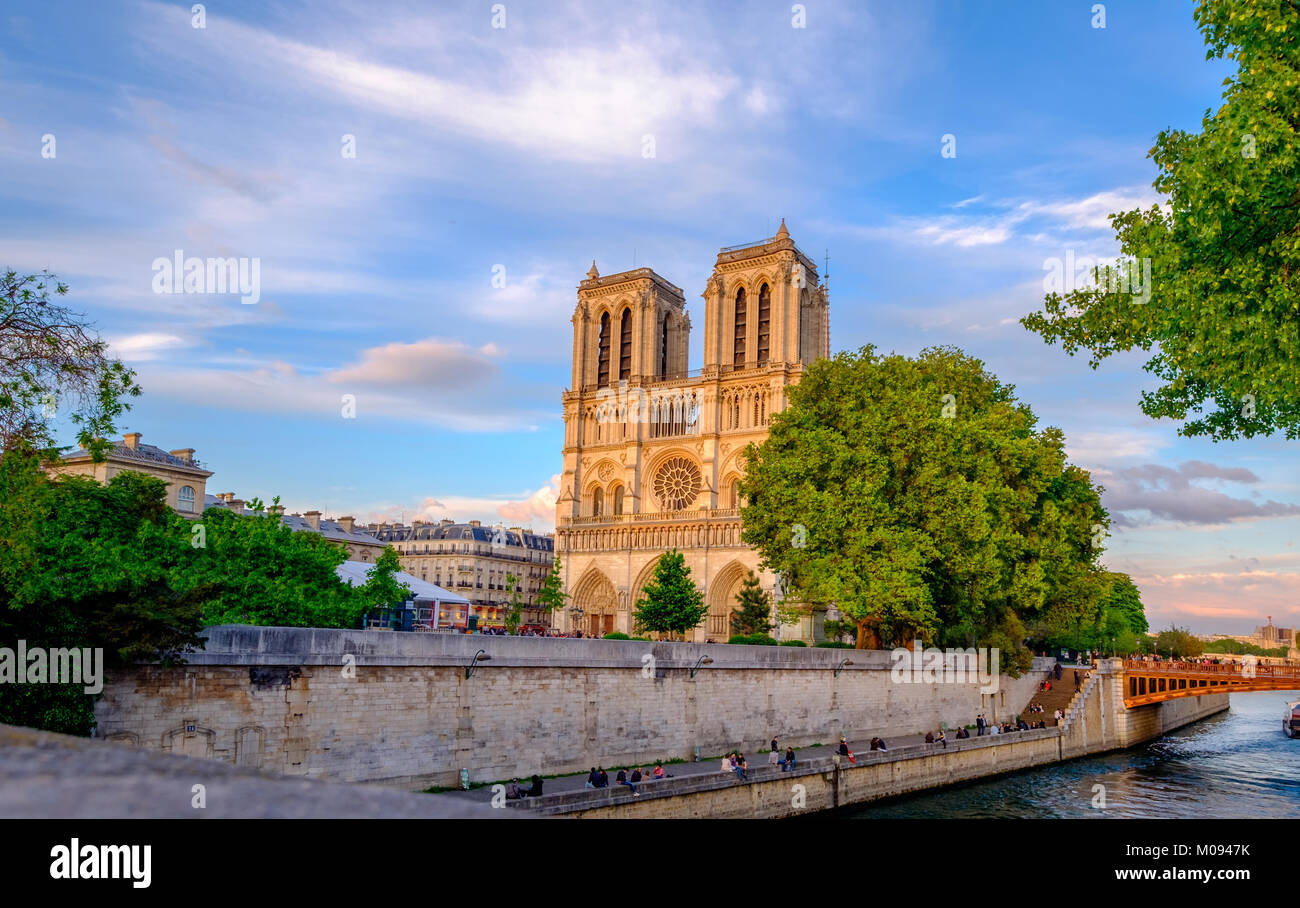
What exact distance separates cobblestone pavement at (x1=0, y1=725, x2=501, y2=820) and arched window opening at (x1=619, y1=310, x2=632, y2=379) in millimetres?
73793

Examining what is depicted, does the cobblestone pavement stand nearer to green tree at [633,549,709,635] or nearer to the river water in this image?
the river water

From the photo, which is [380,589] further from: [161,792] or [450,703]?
[161,792]

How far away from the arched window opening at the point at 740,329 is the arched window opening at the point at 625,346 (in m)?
8.73

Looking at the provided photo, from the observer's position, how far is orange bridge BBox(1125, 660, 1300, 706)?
4703 cm

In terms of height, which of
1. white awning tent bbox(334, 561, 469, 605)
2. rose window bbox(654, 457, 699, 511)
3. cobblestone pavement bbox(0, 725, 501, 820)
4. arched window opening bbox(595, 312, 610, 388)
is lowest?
white awning tent bbox(334, 561, 469, 605)

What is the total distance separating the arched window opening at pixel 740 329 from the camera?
236 feet

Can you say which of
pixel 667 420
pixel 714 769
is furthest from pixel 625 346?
pixel 714 769

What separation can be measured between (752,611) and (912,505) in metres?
24.0

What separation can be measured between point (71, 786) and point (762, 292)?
71604mm

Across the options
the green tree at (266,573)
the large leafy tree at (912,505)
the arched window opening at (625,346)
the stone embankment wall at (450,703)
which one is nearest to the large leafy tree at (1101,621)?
the large leafy tree at (912,505)

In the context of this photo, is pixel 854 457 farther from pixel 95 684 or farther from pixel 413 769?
pixel 95 684

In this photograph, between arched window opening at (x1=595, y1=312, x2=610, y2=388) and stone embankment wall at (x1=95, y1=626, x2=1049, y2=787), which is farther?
arched window opening at (x1=595, y1=312, x2=610, y2=388)

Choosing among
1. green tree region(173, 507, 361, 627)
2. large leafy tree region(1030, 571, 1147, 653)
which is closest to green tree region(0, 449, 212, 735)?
green tree region(173, 507, 361, 627)

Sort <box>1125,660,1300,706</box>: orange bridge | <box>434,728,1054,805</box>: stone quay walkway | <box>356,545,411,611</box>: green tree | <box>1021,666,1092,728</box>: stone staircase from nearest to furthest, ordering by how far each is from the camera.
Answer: <box>434,728,1054,805</box>: stone quay walkway < <box>356,545,411,611</box>: green tree < <box>1021,666,1092,728</box>: stone staircase < <box>1125,660,1300,706</box>: orange bridge
